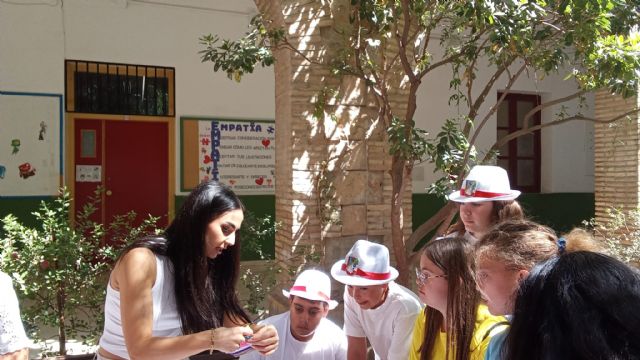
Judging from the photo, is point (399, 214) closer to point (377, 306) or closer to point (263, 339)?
point (377, 306)

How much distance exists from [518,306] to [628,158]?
6821 mm

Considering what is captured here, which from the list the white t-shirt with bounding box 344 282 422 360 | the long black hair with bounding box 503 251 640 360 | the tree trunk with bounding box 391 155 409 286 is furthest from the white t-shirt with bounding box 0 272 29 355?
the tree trunk with bounding box 391 155 409 286

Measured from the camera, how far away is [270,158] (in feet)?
27.2

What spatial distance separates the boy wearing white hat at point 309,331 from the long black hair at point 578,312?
181 centimetres

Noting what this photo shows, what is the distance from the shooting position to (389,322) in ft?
8.75

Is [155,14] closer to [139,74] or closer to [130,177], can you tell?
[139,74]

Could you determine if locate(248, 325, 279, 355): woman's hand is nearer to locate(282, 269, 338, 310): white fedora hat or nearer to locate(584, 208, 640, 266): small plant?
locate(282, 269, 338, 310): white fedora hat

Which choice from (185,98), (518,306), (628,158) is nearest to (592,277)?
(518,306)

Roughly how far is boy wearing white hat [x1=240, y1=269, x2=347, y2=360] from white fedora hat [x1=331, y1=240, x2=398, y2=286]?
5.4 inches

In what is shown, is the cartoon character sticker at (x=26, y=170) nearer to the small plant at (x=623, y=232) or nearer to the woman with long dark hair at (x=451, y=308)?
the woman with long dark hair at (x=451, y=308)

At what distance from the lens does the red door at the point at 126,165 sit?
24.4 feet

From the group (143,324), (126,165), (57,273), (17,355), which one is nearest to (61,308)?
(57,273)

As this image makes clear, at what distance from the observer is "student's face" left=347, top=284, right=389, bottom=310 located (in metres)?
2.66

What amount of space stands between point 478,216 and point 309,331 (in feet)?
3.48
